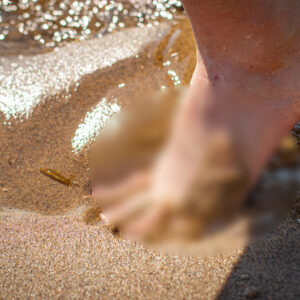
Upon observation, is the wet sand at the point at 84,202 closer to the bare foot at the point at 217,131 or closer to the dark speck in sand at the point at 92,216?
the dark speck in sand at the point at 92,216

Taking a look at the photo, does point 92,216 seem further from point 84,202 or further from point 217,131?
point 217,131

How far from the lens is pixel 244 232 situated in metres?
1.01

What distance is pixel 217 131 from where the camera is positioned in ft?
3.80

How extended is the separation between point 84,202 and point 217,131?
48cm

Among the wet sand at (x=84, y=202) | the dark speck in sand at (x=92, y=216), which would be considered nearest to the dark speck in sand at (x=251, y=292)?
the wet sand at (x=84, y=202)

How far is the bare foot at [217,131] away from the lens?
1.01m

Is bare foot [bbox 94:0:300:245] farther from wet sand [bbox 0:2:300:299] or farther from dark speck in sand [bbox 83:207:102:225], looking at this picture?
wet sand [bbox 0:2:300:299]

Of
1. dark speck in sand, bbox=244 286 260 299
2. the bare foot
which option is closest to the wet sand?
dark speck in sand, bbox=244 286 260 299

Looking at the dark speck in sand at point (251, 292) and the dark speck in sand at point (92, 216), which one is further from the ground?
the dark speck in sand at point (251, 292)

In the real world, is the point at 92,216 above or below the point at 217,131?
below

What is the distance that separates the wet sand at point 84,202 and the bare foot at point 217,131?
0.14 m

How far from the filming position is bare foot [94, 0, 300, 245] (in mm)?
1010

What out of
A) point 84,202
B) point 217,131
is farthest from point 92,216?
point 217,131

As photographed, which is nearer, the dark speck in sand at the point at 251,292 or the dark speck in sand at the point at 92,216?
the dark speck in sand at the point at 251,292
